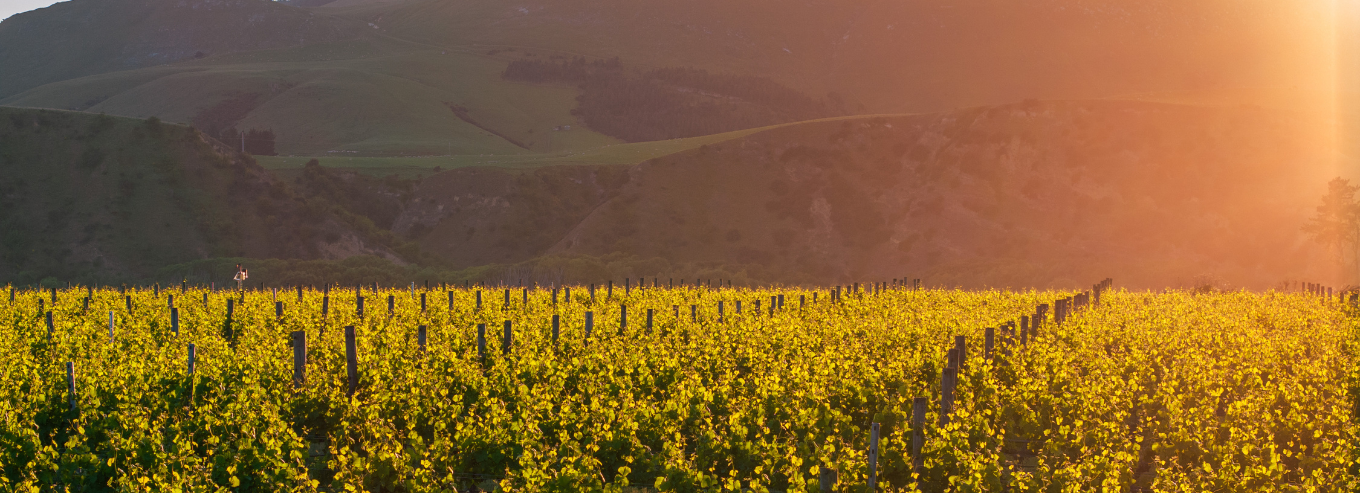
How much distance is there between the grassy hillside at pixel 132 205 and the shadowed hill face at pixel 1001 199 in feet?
55.1

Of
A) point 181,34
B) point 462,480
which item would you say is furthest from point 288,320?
point 181,34

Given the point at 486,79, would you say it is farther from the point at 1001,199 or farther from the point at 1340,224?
the point at 1340,224

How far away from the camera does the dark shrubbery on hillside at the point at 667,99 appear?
141 m

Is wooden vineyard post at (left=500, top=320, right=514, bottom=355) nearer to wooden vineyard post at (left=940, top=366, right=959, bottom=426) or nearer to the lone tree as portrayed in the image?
wooden vineyard post at (left=940, top=366, right=959, bottom=426)

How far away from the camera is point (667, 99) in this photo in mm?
150000

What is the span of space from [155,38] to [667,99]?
109 m

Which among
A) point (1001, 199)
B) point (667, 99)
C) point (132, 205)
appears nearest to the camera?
point (132, 205)

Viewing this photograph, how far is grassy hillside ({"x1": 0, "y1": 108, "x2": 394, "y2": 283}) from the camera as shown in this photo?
179ft

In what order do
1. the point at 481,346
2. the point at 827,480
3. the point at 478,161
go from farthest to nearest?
the point at 478,161 < the point at 481,346 < the point at 827,480

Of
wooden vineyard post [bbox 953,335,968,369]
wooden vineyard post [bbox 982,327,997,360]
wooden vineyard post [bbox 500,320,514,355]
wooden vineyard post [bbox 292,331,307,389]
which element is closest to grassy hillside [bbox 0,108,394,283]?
wooden vineyard post [bbox 500,320,514,355]

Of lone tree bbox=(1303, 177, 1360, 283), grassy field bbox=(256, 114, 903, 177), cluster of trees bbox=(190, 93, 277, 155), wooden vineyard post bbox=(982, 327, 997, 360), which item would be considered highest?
cluster of trees bbox=(190, 93, 277, 155)

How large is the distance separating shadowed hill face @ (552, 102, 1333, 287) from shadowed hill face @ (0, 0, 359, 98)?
5216 inches

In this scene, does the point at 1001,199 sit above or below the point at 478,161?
below

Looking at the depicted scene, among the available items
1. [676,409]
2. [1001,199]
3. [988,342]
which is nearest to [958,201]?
[1001,199]
